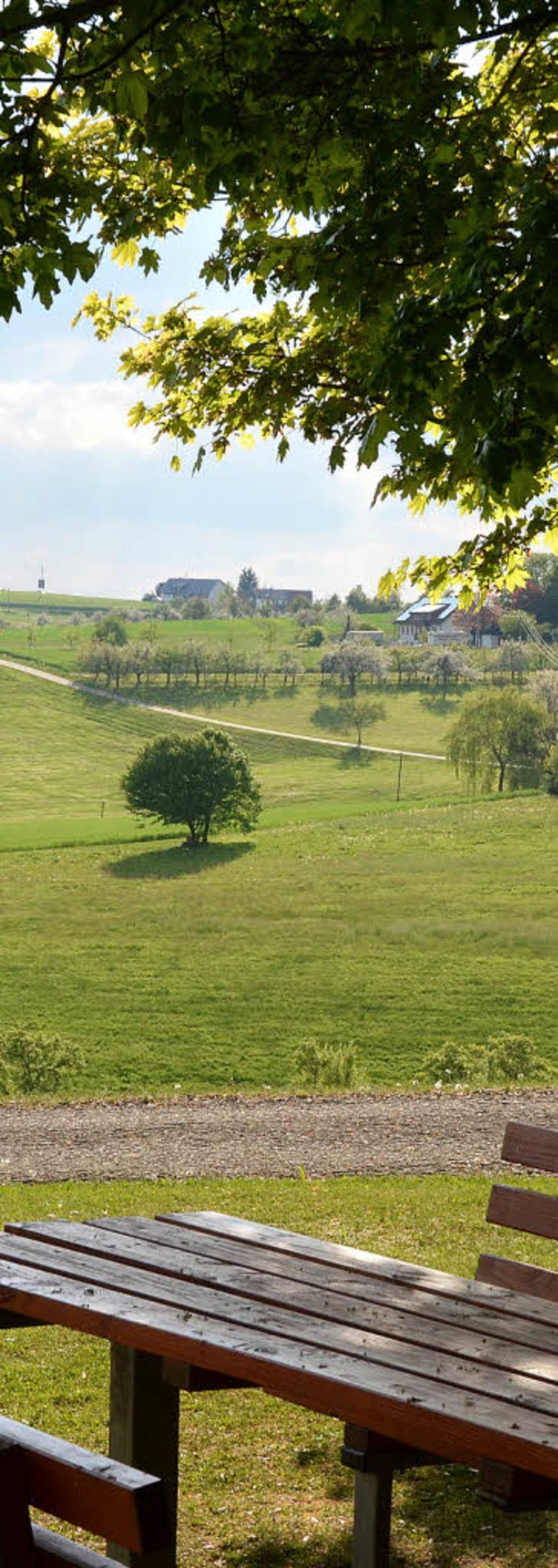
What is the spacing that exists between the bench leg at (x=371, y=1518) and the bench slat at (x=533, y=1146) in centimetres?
112

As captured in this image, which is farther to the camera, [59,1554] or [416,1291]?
[416,1291]

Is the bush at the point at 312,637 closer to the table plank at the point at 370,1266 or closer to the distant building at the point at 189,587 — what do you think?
the distant building at the point at 189,587

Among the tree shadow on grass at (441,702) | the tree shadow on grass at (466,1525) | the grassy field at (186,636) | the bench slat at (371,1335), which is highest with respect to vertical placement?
the grassy field at (186,636)

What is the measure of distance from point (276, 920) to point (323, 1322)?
5609 cm

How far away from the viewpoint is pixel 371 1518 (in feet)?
8.50

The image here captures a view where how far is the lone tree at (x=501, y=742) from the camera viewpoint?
7300cm

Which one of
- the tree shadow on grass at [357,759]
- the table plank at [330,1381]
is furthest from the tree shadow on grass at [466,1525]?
the tree shadow on grass at [357,759]

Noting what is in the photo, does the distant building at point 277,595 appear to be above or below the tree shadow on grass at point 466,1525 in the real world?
above

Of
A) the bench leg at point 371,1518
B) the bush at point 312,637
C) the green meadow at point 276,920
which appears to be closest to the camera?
the bench leg at point 371,1518

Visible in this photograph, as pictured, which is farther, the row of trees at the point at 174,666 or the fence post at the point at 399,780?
the row of trees at the point at 174,666

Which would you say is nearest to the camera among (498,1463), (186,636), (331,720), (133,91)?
(498,1463)

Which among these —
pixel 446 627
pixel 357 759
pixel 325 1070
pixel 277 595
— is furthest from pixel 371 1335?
pixel 277 595

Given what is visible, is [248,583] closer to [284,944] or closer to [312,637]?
[312,637]

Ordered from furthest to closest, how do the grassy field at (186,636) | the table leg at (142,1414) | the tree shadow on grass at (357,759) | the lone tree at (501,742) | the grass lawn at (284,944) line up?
the grassy field at (186,636) < the tree shadow on grass at (357,759) < the lone tree at (501,742) < the grass lawn at (284,944) < the table leg at (142,1414)
